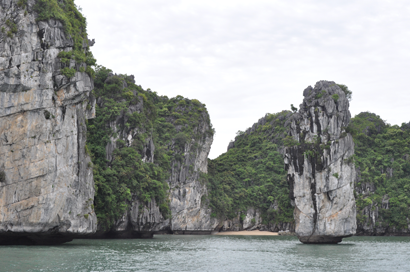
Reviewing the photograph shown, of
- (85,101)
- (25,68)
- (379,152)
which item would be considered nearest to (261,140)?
(379,152)

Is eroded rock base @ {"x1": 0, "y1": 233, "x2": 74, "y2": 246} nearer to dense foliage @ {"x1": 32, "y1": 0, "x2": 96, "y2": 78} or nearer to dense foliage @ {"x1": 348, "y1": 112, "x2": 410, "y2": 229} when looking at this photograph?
dense foliage @ {"x1": 32, "y1": 0, "x2": 96, "y2": 78}

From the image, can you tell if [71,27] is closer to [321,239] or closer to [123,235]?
[123,235]

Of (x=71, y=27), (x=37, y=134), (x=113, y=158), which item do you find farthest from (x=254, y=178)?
(x=37, y=134)

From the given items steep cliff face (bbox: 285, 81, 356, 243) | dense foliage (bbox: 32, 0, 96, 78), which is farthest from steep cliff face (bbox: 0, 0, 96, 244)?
steep cliff face (bbox: 285, 81, 356, 243)

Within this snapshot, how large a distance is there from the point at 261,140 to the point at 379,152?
98.0 feet

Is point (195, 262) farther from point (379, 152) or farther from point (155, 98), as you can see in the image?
point (379, 152)

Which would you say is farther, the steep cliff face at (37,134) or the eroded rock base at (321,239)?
the eroded rock base at (321,239)

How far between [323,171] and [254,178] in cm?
4524

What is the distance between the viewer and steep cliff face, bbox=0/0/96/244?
26422 millimetres

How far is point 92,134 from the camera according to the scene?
40.2 m

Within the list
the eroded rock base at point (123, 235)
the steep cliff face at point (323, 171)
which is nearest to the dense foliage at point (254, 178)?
the eroded rock base at point (123, 235)

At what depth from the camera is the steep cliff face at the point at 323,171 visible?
36.6 meters

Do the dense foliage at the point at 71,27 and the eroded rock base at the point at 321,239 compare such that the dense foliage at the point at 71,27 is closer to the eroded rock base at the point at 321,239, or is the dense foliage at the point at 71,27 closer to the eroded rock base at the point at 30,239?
the eroded rock base at the point at 30,239

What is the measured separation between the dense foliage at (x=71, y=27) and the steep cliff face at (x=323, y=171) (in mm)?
21392
